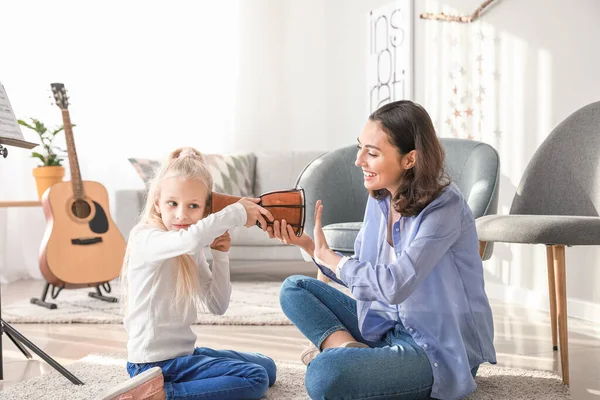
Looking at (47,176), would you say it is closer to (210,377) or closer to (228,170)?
(228,170)

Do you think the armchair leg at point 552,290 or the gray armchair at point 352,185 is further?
the gray armchair at point 352,185

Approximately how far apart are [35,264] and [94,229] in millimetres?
1190

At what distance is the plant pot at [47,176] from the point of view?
397 centimetres

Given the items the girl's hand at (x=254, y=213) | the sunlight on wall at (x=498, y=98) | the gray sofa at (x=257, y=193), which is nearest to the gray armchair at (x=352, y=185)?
the sunlight on wall at (x=498, y=98)

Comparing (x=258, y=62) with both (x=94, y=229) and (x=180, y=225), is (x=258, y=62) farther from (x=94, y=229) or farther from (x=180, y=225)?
(x=180, y=225)

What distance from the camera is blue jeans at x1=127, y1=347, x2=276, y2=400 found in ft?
5.61

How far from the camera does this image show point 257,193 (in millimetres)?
4477

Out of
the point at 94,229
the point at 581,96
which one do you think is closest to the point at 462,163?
the point at 581,96

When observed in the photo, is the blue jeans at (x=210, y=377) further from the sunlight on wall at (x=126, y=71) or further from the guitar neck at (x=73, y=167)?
the sunlight on wall at (x=126, y=71)

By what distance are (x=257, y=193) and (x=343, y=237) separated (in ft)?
6.51

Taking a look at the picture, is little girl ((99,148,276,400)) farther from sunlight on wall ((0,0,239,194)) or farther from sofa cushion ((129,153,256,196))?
sunlight on wall ((0,0,239,194))

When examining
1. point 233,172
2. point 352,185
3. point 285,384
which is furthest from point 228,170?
point 285,384

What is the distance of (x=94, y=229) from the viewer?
3.66m

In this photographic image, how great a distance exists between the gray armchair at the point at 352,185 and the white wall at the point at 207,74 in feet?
2.96
